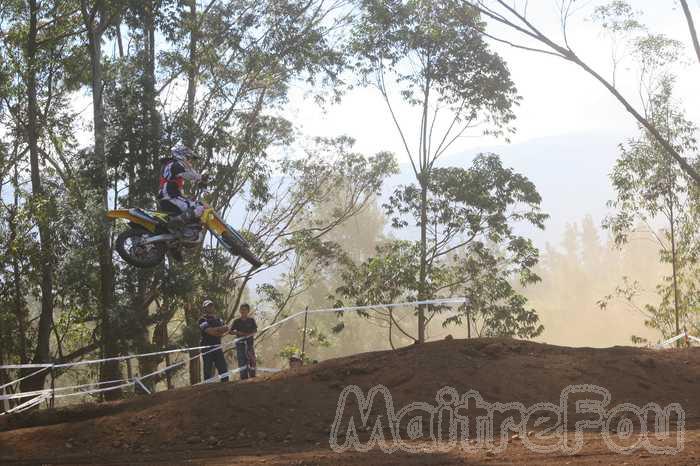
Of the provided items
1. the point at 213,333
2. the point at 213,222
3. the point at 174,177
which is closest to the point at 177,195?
the point at 174,177

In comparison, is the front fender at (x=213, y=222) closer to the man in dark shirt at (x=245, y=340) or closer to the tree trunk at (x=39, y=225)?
the man in dark shirt at (x=245, y=340)

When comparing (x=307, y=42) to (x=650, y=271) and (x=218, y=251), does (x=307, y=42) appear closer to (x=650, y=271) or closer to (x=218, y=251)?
(x=218, y=251)

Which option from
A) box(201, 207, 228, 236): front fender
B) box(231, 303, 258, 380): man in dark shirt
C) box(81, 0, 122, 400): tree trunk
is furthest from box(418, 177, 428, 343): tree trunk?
box(201, 207, 228, 236): front fender

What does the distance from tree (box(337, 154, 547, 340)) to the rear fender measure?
14387 millimetres

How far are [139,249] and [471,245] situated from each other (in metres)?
16.4

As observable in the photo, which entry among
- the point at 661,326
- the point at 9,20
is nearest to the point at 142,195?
the point at 9,20

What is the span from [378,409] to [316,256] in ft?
60.5

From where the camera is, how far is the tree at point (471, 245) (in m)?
24.3

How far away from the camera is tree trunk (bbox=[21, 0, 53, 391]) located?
60.2ft

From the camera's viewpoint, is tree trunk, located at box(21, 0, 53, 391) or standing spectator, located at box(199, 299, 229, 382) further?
tree trunk, located at box(21, 0, 53, 391)

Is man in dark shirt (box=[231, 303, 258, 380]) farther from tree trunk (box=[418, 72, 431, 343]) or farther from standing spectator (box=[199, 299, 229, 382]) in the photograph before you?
tree trunk (box=[418, 72, 431, 343])

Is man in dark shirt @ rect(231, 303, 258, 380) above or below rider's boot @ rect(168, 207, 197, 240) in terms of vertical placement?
below

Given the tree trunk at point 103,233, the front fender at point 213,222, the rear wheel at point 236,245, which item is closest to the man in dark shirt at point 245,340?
the rear wheel at point 236,245

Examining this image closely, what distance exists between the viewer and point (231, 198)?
2459 cm
